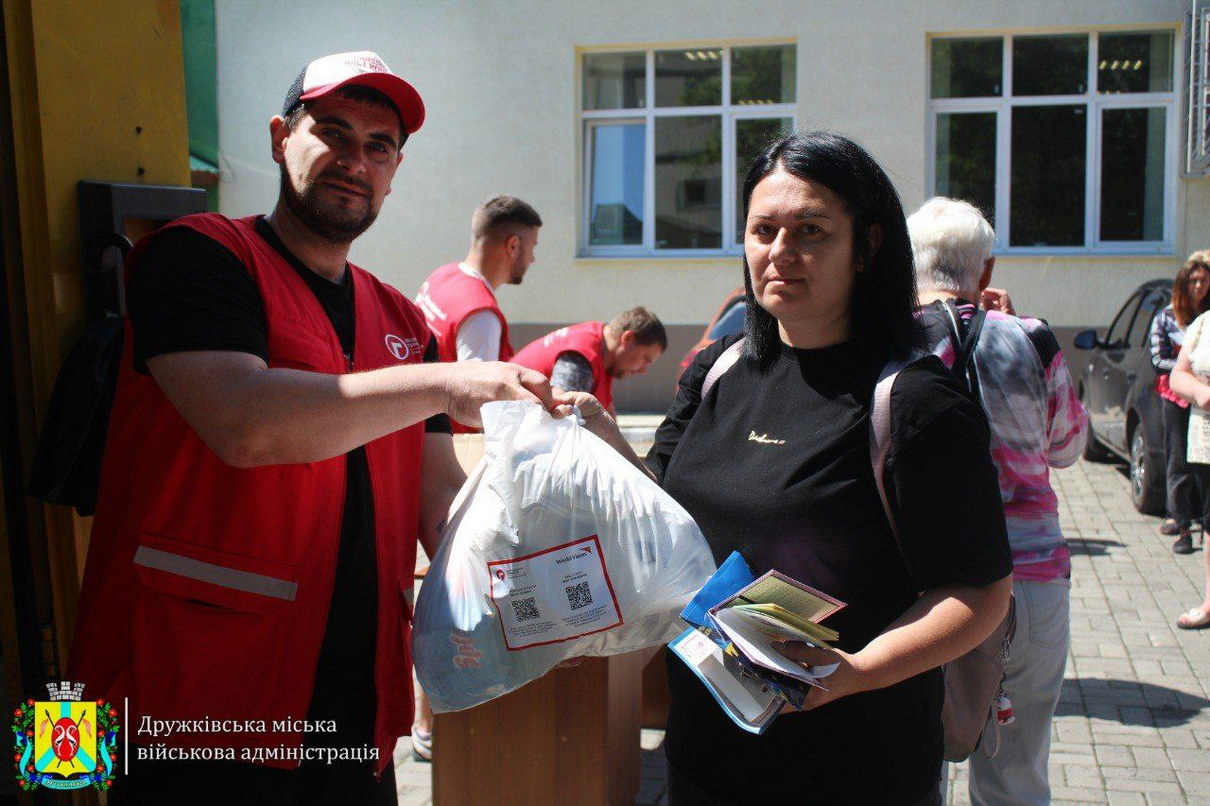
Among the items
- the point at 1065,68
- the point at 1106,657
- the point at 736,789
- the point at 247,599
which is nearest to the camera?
the point at 247,599

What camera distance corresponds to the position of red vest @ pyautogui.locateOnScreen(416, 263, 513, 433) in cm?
448

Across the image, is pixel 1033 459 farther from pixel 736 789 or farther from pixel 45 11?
pixel 45 11

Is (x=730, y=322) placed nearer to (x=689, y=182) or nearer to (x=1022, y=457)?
(x=1022, y=457)

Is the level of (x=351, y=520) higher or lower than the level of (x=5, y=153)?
lower

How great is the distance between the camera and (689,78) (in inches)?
523

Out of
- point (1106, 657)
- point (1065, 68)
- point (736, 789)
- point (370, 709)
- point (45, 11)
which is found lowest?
point (1106, 657)

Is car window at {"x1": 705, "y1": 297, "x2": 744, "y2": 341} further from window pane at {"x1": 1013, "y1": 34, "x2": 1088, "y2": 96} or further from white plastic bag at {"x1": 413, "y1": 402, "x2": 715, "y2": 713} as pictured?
window pane at {"x1": 1013, "y1": 34, "x2": 1088, "y2": 96}

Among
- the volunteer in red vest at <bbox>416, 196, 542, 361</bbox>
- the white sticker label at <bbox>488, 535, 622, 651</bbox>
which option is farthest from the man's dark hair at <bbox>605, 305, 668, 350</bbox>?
the white sticker label at <bbox>488, 535, 622, 651</bbox>

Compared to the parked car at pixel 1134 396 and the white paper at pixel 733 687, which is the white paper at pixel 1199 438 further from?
the white paper at pixel 733 687

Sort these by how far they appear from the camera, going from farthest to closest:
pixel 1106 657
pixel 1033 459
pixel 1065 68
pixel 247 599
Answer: pixel 1065 68 → pixel 1106 657 → pixel 1033 459 → pixel 247 599

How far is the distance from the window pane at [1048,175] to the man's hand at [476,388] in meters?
12.2

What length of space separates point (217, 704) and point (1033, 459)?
87.2 inches

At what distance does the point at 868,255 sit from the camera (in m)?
2.01

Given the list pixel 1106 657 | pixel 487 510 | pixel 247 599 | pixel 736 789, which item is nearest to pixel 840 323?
pixel 487 510
